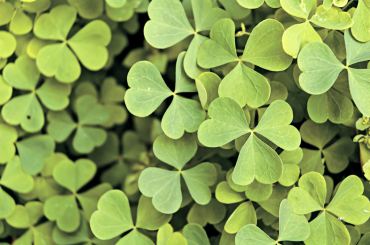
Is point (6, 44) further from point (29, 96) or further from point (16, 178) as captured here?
point (16, 178)

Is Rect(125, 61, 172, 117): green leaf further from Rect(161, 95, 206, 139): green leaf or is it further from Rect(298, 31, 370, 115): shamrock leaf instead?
Rect(298, 31, 370, 115): shamrock leaf

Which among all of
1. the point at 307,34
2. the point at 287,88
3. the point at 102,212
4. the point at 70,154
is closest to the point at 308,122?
the point at 287,88

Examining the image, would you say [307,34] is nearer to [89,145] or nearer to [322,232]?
[322,232]

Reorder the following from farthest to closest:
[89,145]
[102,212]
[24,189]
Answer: [89,145], [24,189], [102,212]

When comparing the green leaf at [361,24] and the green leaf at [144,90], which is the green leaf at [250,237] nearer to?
Result: the green leaf at [144,90]

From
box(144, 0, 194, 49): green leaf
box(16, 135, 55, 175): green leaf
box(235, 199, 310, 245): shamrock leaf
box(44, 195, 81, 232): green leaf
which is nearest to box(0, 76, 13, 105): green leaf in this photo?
box(16, 135, 55, 175): green leaf

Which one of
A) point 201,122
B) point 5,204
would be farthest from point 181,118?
point 5,204
